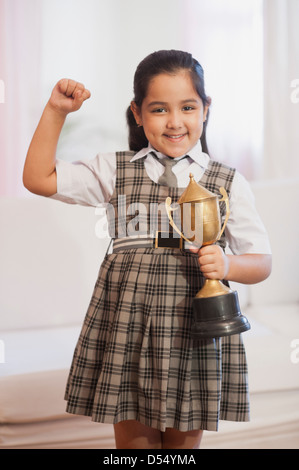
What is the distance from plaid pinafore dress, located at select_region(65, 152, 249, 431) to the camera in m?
0.91

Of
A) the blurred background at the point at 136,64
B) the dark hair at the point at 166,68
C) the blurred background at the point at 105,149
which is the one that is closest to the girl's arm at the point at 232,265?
the dark hair at the point at 166,68

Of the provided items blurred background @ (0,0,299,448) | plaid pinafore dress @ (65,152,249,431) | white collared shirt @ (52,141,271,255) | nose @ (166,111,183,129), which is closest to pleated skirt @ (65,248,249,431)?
plaid pinafore dress @ (65,152,249,431)

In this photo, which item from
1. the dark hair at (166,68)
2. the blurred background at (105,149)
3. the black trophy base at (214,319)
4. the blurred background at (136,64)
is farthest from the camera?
the blurred background at (136,64)

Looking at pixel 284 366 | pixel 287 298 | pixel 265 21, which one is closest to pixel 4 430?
pixel 284 366

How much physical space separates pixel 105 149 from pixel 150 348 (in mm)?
1615

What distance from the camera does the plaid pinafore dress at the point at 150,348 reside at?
91cm

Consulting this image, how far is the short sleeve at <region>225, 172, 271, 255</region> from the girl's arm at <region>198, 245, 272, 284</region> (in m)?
0.02

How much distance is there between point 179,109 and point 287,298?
1.04 metres

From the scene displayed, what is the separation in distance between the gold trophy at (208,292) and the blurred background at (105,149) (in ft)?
1.89

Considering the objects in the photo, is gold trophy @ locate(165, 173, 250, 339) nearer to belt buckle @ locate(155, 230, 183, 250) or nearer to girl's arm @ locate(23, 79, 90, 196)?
belt buckle @ locate(155, 230, 183, 250)

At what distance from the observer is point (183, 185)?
987mm

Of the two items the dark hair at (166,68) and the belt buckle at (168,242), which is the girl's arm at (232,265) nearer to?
the belt buckle at (168,242)

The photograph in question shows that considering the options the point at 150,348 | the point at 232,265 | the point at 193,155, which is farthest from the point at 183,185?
the point at 150,348

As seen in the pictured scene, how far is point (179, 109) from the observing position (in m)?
0.96
